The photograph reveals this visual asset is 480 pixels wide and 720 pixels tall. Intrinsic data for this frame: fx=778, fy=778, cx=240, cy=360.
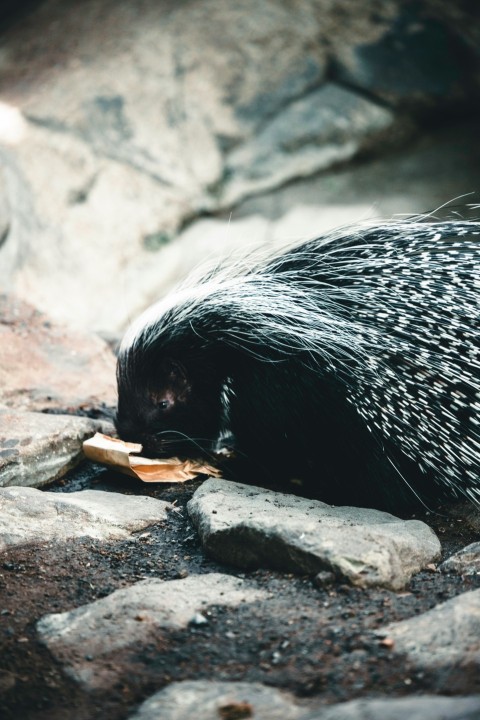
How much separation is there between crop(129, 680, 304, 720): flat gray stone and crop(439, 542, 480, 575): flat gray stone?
754mm

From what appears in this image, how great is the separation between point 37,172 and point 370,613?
164 inches

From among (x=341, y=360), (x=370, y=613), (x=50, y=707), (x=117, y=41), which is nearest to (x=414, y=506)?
(x=341, y=360)

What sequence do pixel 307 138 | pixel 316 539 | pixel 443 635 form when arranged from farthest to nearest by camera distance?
1. pixel 307 138
2. pixel 316 539
3. pixel 443 635

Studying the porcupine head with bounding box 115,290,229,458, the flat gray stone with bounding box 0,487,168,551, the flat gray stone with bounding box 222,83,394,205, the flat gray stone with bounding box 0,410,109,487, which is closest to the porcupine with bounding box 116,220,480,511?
the porcupine head with bounding box 115,290,229,458

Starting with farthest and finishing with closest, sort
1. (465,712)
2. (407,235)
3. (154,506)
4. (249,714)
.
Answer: (407,235) < (154,506) < (249,714) < (465,712)

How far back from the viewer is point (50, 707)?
1.54 meters

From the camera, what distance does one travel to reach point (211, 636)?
1.75 meters

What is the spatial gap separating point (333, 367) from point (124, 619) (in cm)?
116

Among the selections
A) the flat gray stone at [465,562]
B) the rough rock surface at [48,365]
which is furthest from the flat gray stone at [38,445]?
the flat gray stone at [465,562]

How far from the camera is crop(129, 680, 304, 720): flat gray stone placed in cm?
142

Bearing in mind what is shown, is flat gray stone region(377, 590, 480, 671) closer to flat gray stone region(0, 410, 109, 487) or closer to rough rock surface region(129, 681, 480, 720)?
rough rock surface region(129, 681, 480, 720)

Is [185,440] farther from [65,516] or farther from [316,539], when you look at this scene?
[316,539]

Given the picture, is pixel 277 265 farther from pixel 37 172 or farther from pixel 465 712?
pixel 37 172

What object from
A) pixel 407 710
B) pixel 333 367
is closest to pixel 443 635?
pixel 407 710
